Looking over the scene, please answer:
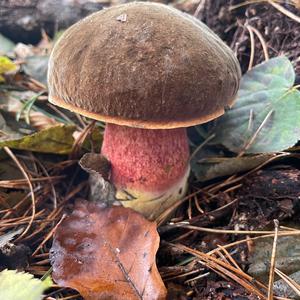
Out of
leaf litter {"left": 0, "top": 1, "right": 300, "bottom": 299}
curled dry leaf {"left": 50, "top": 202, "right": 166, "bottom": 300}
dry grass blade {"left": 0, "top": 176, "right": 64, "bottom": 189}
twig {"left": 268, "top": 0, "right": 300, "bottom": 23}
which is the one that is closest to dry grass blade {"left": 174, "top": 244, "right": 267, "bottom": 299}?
leaf litter {"left": 0, "top": 1, "right": 300, "bottom": 299}

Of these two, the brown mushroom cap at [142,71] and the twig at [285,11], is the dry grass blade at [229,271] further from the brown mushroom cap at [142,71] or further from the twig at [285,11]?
the twig at [285,11]

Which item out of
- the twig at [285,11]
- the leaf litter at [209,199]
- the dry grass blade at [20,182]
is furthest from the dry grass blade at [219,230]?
the twig at [285,11]

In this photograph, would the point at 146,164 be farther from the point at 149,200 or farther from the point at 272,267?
the point at 272,267

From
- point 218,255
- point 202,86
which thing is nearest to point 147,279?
point 218,255

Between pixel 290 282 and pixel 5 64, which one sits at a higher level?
pixel 5 64

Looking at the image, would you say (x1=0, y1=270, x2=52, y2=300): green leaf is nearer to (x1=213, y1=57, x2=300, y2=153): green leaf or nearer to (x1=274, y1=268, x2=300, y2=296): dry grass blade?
(x1=274, y1=268, x2=300, y2=296): dry grass blade

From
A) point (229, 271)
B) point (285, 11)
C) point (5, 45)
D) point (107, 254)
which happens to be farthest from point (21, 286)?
point (5, 45)
